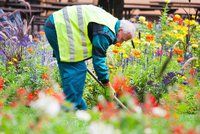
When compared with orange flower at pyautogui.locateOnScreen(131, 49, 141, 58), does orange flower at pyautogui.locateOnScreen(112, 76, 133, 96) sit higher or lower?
lower

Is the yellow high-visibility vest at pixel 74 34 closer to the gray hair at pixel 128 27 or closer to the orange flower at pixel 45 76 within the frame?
the gray hair at pixel 128 27

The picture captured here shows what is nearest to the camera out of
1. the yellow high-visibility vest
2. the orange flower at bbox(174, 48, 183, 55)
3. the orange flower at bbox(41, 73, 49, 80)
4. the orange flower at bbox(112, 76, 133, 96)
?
the yellow high-visibility vest

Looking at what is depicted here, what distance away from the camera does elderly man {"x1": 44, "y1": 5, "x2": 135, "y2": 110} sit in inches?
256

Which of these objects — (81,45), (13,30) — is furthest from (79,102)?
(13,30)

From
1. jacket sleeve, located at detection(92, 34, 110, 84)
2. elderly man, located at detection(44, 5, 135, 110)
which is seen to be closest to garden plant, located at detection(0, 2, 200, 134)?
elderly man, located at detection(44, 5, 135, 110)

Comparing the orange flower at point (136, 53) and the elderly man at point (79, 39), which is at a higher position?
the elderly man at point (79, 39)

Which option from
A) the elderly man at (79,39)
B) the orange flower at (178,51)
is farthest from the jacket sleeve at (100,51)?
the orange flower at (178,51)

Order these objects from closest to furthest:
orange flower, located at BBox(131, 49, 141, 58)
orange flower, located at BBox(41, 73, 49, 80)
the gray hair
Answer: the gray hair
orange flower, located at BBox(41, 73, 49, 80)
orange flower, located at BBox(131, 49, 141, 58)

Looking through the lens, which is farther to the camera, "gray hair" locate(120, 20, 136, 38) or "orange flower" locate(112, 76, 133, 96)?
"orange flower" locate(112, 76, 133, 96)

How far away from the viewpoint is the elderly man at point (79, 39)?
21.4 ft

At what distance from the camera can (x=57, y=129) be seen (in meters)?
2.80

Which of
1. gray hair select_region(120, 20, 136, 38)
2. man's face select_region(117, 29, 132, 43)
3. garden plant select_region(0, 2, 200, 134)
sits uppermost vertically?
gray hair select_region(120, 20, 136, 38)

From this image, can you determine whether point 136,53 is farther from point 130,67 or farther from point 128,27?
point 128,27

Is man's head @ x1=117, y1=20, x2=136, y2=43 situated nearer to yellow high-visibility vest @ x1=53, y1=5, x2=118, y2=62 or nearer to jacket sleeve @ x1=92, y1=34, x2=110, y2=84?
jacket sleeve @ x1=92, y1=34, x2=110, y2=84
